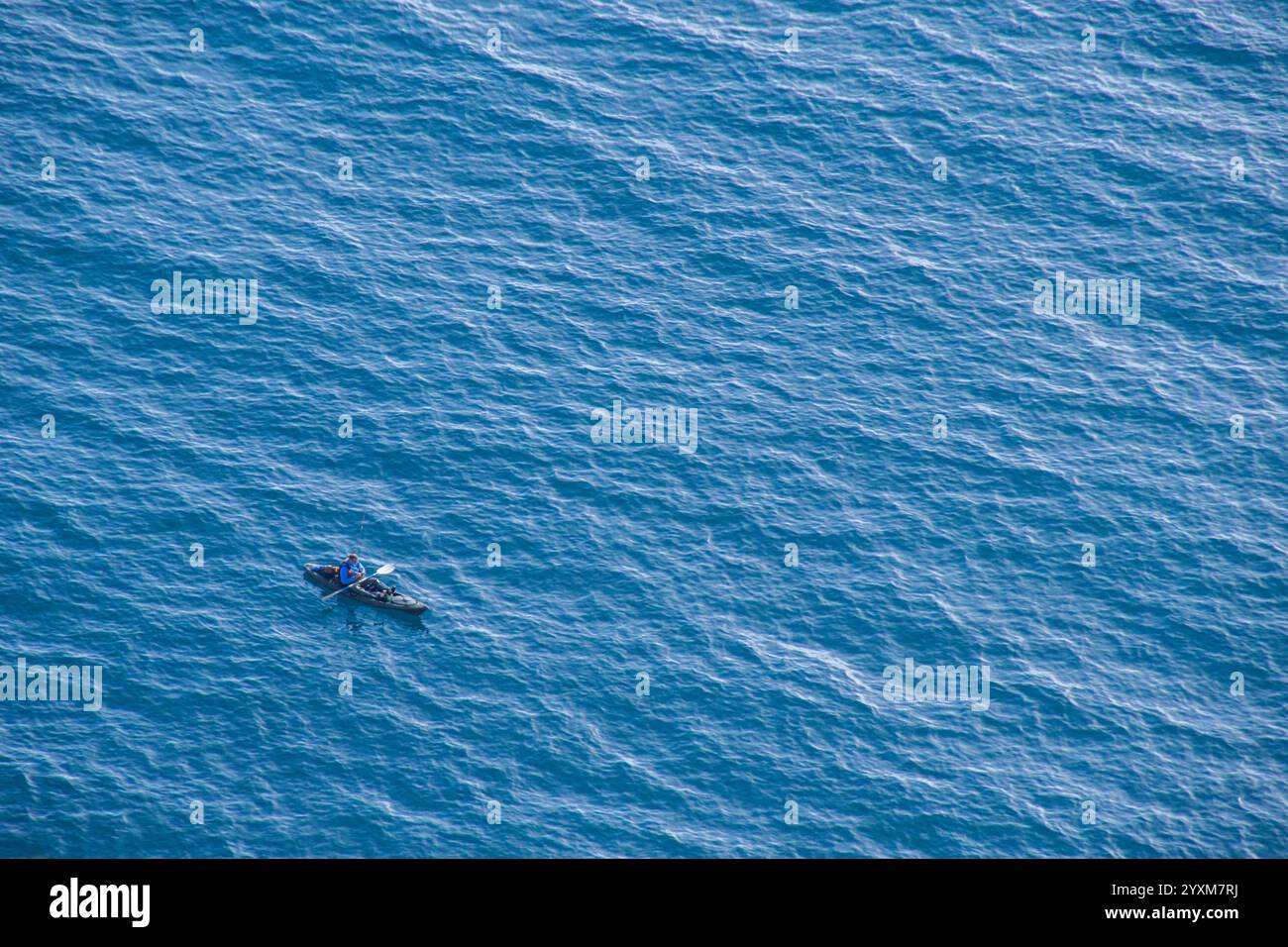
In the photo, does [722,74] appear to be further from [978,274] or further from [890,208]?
[978,274]

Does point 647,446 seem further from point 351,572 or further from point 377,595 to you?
point 351,572

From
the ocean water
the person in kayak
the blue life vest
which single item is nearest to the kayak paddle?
the person in kayak

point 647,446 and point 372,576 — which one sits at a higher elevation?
point 647,446

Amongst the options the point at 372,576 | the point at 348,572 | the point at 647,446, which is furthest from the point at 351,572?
the point at 647,446

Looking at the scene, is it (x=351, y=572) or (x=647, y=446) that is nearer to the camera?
(x=351, y=572)

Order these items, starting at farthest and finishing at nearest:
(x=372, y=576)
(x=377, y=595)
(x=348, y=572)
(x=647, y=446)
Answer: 1. (x=647, y=446)
2. (x=372, y=576)
3. (x=377, y=595)
4. (x=348, y=572)

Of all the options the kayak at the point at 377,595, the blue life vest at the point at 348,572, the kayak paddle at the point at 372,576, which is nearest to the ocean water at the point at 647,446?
the kayak paddle at the point at 372,576

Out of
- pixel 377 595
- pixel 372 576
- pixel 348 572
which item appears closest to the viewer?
pixel 348 572
